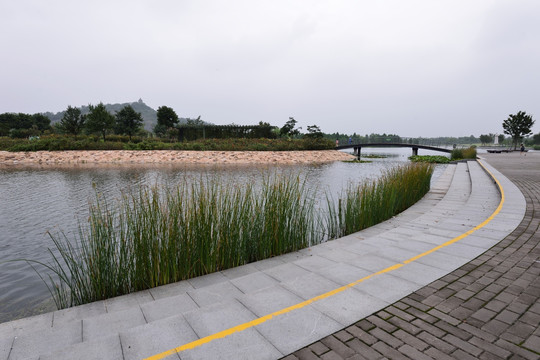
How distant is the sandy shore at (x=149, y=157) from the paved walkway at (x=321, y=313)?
74.3 feet

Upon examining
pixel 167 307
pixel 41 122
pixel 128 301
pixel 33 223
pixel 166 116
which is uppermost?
pixel 166 116

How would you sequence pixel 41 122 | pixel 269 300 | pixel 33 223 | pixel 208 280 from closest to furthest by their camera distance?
1. pixel 269 300
2. pixel 208 280
3. pixel 33 223
4. pixel 41 122

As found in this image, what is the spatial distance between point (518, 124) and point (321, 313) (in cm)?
5469

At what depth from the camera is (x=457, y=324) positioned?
2350 millimetres

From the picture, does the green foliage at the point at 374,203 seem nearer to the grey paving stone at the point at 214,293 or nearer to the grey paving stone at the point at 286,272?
the grey paving stone at the point at 286,272

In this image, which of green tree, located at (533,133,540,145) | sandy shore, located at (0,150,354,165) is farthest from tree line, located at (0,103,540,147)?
green tree, located at (533,133,540,145)

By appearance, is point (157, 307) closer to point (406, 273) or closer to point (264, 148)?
point (406, 273)

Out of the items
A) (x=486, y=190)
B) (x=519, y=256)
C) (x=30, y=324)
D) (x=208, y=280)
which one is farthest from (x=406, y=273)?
(x=486, y=190)

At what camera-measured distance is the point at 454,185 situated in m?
10.9

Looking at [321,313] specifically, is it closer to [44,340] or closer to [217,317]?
[217,317]

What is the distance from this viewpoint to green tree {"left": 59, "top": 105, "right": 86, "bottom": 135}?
113 feet

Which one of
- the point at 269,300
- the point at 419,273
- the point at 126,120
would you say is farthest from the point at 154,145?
the point at 419,273

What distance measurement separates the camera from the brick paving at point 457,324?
2.04 metres

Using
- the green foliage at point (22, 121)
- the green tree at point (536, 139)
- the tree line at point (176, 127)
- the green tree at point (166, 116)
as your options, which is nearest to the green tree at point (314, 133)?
the tree line at point (176, 127)
